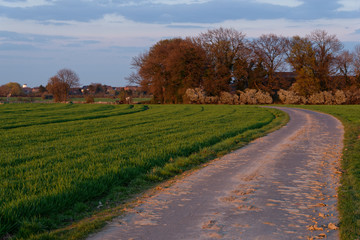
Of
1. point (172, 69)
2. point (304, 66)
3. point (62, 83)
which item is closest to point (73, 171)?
point (172, 69)

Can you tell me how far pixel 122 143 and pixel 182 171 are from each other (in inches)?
191

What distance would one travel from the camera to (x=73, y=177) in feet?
25.9

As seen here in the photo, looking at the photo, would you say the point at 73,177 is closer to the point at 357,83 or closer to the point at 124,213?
the point at 124,213

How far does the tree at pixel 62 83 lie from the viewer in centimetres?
9600

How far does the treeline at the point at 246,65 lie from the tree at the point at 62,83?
39.9m

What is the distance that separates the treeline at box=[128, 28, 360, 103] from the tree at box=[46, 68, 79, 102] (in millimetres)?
39865

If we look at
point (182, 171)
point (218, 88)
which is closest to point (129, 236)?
point (182, 171)

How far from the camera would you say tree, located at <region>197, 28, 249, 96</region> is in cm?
6255

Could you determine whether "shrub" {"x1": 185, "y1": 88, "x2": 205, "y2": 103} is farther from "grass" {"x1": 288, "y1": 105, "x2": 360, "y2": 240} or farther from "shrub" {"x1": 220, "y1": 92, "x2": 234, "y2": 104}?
"grass" {"x1": 288, "y1": 105, "x2": 360, "y2": 240}

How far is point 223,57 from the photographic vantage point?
62812 millimetres

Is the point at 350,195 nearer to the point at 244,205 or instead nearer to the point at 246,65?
the point at 244,205

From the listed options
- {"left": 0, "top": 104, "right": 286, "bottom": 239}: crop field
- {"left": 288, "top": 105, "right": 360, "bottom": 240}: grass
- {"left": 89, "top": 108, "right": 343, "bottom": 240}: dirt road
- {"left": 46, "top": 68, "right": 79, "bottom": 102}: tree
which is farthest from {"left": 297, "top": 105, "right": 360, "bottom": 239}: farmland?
{"left": 46, "top": 68, "right": 79, "bottom": 102}: tree

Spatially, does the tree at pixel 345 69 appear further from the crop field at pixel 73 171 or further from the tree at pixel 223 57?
the crop field at pixel 73 171

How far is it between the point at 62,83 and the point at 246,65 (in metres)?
61.0
